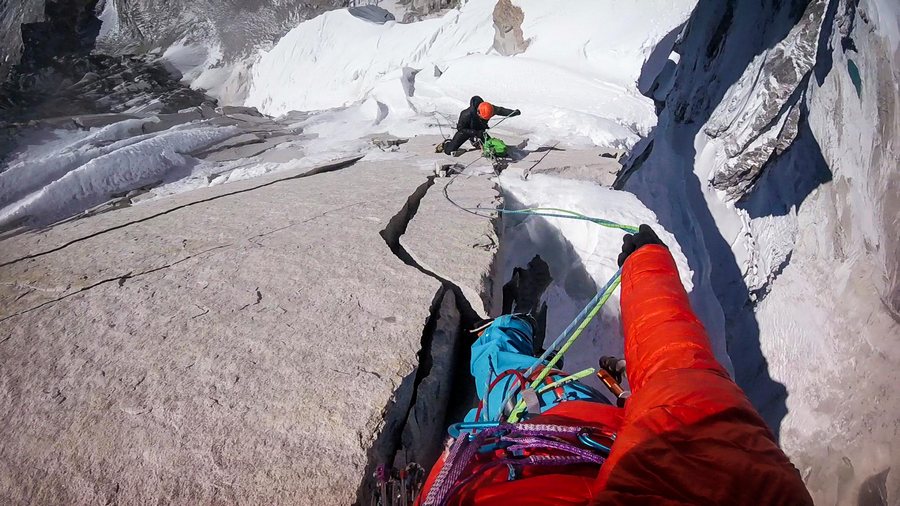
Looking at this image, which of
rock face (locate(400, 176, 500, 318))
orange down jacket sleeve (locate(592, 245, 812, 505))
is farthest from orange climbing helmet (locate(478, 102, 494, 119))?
orange down jacket sleeve (locate(592, 245, 812, 505))

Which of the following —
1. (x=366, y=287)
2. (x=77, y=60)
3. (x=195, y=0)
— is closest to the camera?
(x=366, y=287)

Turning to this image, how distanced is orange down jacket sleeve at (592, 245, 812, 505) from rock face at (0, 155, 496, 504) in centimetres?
68

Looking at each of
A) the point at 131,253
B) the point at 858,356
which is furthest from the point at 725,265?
the point at 131,253

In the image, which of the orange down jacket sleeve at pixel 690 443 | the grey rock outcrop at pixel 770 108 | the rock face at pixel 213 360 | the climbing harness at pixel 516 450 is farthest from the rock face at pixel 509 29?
the climbing harness at pixel 516 450

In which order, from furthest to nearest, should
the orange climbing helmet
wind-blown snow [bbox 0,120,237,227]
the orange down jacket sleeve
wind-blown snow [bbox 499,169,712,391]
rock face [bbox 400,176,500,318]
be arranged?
the orange climbing helmet
wind-blown snow [bbox 0,120,237,227]
wind-blown snow [bbox 499,169,712,391]
rock face [bbox 400,176,500,318]
the orange down jacket sleeve

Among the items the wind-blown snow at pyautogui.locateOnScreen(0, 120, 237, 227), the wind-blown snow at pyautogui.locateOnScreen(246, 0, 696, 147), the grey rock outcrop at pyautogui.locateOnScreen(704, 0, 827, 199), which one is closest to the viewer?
the wind-blown snow at pyautogui.locateOnScreen(0, 120, 237, 227)

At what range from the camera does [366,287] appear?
1824 mm

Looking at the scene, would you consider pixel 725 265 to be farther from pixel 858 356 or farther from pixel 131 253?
pixel 131 253

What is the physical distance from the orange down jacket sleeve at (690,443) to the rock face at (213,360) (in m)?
0.68

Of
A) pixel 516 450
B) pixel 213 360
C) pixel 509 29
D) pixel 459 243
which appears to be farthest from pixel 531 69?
pixel 516 450

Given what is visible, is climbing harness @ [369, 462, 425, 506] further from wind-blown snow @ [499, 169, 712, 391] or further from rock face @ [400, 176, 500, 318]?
wind-blown snow @ [499, 169, 712, 391]

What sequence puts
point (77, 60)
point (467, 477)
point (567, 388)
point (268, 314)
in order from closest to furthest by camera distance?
1. point (467, 477)
2. point (567, 388)
3. point (268, 314)
4. point (77, 60)

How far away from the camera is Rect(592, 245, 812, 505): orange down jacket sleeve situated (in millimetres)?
702

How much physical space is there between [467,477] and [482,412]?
664 mm
